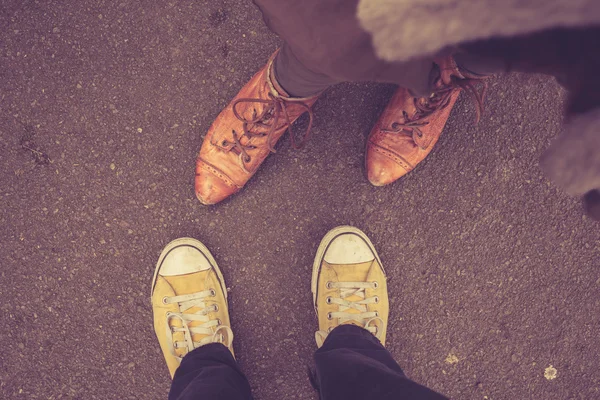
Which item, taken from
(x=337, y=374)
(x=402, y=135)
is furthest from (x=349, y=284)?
(x=402, y=135)

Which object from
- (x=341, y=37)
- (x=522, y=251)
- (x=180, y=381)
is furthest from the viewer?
(x=522, y=251)

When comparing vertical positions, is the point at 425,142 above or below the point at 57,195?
below

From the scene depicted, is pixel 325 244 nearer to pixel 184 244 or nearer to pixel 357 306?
pixel 357 306

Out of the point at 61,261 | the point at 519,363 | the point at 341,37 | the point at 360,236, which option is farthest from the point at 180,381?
the point at 519,363

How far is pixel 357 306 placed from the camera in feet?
5.07

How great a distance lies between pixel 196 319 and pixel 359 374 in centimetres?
73

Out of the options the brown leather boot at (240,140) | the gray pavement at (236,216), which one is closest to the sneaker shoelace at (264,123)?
the brown leather boot at (240,140)

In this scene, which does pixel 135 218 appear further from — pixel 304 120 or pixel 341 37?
pixel 341 37

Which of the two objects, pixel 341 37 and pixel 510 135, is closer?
pixel 341 37

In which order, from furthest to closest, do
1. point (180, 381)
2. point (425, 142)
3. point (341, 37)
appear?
point (425, 142)
point (180, 381)
point (341, 37)

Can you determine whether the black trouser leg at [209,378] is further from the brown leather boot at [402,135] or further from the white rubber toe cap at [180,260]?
the brown leather boot at [402,135]

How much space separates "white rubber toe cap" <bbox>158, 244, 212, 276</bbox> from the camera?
4.99 ft

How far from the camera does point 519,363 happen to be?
164 cm

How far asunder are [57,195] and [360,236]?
1251mm
